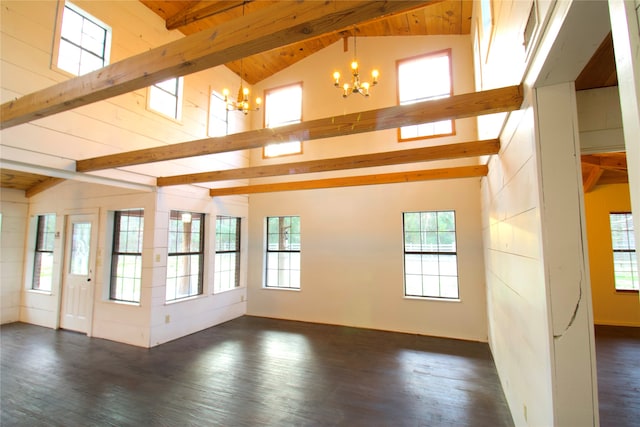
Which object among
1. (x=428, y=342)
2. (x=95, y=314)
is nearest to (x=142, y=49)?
(x=95, y=314)

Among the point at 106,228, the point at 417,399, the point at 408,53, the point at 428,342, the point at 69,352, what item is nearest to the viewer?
the point at 417,399

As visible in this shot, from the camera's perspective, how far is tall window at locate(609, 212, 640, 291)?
562 cm

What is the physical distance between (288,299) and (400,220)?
112 inches

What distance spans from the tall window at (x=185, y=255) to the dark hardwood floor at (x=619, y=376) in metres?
5.70

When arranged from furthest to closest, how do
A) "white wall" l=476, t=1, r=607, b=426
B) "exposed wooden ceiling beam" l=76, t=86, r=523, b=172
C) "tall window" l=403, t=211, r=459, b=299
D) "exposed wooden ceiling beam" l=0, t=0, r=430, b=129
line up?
1. "tall window" l=403, t=211, r=459, b=299
2. "exposed wooden ceiling beam" l=76, t=86, r=523, b=172
3. "white wall" l=476, t=1, r=607, b=426
4. "exposed wooden ceiling beam" l=0, t=0, r=430, b=129

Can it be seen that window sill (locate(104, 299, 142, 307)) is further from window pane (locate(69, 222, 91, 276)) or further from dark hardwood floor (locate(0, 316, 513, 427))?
window pane (locate(69, 222, 91, 276))

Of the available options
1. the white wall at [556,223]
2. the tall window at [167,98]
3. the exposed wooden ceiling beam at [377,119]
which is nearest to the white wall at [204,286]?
the tall window at [167,98]

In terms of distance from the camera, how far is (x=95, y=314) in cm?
507

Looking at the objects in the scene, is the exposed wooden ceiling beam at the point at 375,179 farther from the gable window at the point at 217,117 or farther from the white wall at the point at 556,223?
the white wall at the point at 556,223

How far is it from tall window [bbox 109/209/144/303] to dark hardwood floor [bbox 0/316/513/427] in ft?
2.69

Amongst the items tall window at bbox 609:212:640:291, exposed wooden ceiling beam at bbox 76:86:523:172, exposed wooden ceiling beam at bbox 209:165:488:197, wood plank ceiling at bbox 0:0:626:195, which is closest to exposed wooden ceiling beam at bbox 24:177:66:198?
wood plank ceiling at bbox 0:0:626:195

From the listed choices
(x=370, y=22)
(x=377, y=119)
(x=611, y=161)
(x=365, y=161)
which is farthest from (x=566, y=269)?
(x=370, y=22)

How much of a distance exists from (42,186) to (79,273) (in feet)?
6.73

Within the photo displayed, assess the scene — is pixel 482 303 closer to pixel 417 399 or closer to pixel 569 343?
pixel 417 399
